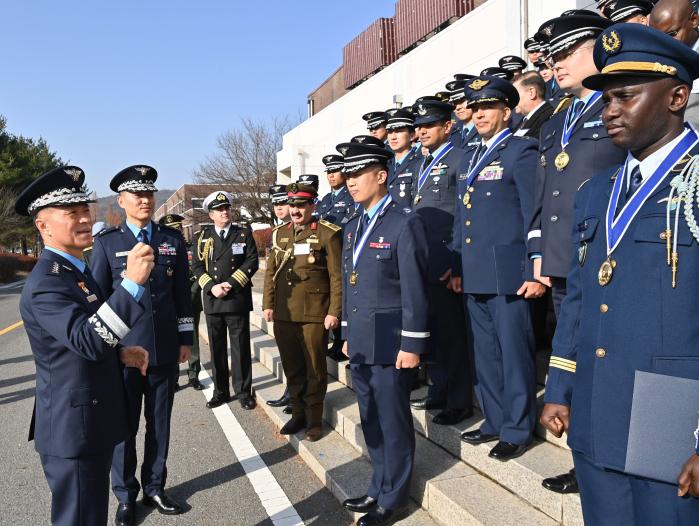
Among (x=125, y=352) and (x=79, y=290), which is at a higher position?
(x=79, y=290)

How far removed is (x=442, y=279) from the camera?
183 inches

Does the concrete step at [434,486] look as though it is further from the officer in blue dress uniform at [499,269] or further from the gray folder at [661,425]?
Answer: the gray folder at [661,425]

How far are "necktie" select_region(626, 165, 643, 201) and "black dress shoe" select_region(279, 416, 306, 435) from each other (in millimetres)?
4139

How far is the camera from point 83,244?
2812 millimetres

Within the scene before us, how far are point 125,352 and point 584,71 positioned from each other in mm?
2877

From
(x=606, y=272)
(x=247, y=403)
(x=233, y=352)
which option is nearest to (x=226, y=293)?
(x=233, y=352)

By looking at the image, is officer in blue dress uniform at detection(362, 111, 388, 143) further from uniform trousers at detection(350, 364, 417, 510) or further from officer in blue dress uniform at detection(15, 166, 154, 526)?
officer in blue dress uniform at detection(15, 166, 154, 526)

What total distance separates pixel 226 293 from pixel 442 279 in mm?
2854

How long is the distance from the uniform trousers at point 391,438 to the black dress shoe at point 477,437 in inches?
19.1

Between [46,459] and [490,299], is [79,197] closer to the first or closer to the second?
[46,459]

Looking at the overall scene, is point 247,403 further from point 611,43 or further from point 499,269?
point 611,43

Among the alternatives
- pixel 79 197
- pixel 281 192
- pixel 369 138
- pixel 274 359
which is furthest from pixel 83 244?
pixel 274 359

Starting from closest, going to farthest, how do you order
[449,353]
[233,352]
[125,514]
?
[125,514] → [449,353] → [233,352]

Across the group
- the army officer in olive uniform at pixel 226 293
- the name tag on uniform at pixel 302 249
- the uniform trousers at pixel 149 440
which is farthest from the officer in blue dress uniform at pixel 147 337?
the army officer in olive uniform at pixel 226 293
